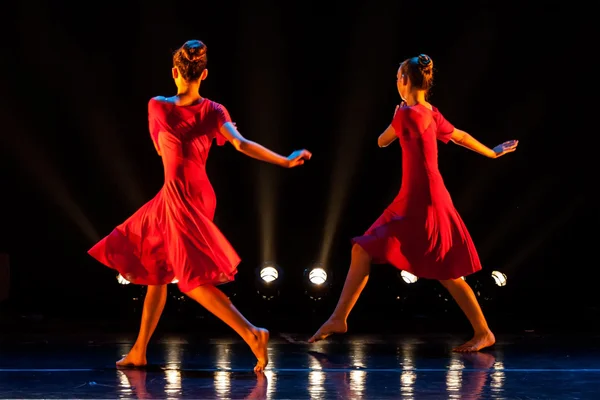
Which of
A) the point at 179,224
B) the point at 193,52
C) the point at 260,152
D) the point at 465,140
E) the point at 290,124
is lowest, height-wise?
the point at 179,224

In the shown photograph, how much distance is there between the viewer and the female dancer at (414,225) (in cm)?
491

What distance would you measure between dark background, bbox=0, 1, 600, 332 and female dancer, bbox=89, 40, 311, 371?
116 inches

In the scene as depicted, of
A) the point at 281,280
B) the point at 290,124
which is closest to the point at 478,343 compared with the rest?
the point at 281,280

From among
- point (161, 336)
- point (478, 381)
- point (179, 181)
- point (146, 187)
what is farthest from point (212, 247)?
point (146, 187)

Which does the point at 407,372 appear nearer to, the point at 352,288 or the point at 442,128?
the point at 352,288

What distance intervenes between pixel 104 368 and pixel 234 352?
0.84 meters

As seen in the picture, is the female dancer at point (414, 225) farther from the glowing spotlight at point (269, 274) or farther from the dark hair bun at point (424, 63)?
the glowing spotlight at point (269, 274)

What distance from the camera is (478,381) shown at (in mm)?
3900

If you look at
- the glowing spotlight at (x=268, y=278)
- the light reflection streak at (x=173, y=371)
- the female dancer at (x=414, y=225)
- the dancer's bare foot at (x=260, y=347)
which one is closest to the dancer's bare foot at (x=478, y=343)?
the female dancer at (x=414, y=225)

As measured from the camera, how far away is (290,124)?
752 centimetres

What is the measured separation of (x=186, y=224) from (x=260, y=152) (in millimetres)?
434

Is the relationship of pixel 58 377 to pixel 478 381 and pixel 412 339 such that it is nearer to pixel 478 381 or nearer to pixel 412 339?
pixel 478 381

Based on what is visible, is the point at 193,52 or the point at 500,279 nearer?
the point at 193,52

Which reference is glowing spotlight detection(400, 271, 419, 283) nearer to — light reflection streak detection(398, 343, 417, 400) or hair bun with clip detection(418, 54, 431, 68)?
light reflection streak detection(398, 343, 417, 400)
